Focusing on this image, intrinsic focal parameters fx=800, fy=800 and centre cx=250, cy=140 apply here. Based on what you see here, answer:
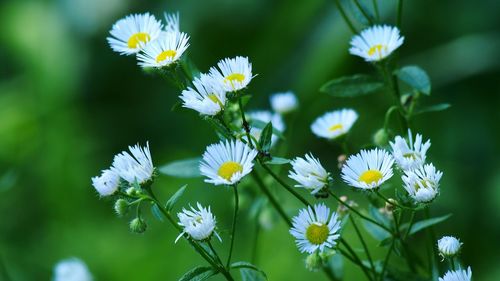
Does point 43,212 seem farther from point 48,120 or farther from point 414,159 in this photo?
point 414,159

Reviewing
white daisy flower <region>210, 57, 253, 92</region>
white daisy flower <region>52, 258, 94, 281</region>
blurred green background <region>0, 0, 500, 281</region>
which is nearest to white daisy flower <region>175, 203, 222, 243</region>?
white daisy flower <region>210, 57, 253, 92</region>

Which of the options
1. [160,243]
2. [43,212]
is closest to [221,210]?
[160,243]

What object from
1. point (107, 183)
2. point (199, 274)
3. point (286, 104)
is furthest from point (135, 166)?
point (286, 104)

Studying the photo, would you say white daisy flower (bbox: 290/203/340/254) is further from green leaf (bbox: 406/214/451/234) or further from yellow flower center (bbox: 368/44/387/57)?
yellow flower center (bbox: 368/44/387/57)

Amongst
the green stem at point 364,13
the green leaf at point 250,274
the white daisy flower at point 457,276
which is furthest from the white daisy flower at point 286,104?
the white daisy flower at point 457,276

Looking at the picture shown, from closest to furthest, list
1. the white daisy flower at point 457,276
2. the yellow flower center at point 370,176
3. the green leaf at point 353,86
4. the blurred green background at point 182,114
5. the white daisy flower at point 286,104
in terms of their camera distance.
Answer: the white daisy flower at point 457,276, the yellow flower center at point 370,176, the green leaf at point 353,86, the white daisy flower at point 286,104, the blurred green background at point 182,114

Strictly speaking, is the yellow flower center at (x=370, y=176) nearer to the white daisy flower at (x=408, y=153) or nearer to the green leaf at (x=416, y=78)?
the white daisy flower at (x=408, y=153)
